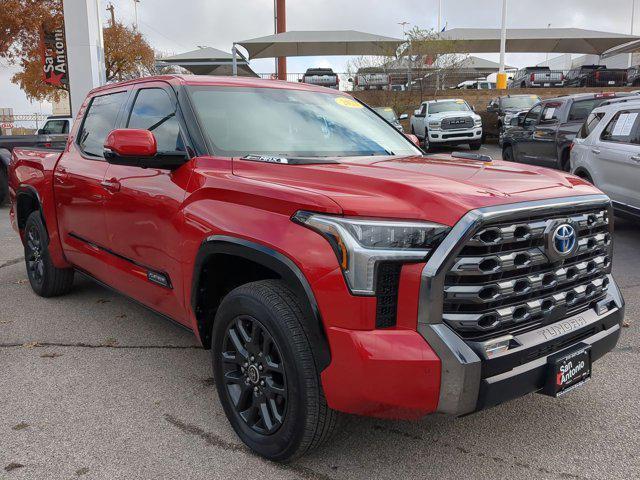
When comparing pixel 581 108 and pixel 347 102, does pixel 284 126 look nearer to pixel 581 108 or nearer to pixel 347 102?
pixel 347 102

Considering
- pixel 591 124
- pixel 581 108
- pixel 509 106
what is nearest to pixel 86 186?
pixel 591 124

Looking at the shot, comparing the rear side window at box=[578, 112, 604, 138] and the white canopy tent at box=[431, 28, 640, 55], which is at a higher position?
the white canopy tent at box=[431, 28, 640, 55]

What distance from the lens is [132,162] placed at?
3.23 m

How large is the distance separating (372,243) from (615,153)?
638 centimetres

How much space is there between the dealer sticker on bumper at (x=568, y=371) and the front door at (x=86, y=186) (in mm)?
2916

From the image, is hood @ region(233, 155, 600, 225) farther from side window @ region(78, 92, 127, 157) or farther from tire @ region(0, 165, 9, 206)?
tire @ region(0, 165, 9, 206)

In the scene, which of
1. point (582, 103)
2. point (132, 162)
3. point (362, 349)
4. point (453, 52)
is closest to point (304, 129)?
point (132, 162)

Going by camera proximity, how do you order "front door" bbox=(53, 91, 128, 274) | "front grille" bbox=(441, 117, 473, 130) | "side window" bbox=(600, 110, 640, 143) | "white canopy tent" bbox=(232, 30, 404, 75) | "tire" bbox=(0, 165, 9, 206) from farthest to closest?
"white canopy tent" bbox=(232, 30, 404, 75) → "front grille" bbox=(441, 117, 473, 130) → "tire" bbox=(0, 165, 9, 206) → "side window" bbox=(600, 110, 640, 143) → "front door" bbox=(53, 91, 128, 274)

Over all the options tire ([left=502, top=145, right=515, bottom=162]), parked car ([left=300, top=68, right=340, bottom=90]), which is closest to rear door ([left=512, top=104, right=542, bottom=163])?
tire ([left=502, top=145, right=515, bottom=162])

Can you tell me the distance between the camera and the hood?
232 cm

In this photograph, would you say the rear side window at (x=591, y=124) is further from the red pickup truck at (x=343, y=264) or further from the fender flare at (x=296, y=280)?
the fender flare at (x=296, y=280)

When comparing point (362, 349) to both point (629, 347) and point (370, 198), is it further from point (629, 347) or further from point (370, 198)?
point (629, 347)

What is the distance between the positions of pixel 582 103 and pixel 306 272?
32.9ft

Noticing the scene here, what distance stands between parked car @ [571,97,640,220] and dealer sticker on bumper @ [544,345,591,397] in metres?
5.12
